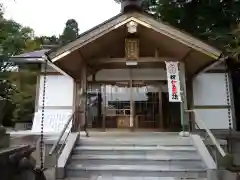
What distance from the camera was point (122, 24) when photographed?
31.6ft

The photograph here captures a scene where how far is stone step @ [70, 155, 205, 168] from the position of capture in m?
7.41

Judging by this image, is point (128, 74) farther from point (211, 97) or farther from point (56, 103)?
point (211, 97)

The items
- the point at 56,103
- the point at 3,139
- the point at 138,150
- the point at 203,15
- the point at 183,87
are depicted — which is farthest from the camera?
the point at 203,15

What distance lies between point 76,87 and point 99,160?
6.45 m

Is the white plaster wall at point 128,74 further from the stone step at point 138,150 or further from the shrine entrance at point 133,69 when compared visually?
the stone step at point 138,150

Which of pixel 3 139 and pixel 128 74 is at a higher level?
pixel 128 74

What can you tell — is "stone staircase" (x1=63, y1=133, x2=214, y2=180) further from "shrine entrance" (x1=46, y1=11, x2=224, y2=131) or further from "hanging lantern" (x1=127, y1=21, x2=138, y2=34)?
"hanging lantern" (x1=127, y1=21, x2=138, y2=34)

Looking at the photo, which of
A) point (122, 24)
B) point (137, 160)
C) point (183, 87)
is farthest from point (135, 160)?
point (122, 24)

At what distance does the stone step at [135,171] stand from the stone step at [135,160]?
258 mm

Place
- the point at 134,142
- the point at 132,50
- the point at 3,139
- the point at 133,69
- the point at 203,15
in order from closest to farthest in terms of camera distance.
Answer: the point at 3,139 < the point at 134,142 < the point at 132,50 < the point at 133,69 < the point at 203,15

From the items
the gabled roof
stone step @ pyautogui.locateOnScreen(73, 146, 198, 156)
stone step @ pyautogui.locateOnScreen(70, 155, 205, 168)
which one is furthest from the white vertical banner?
stone step @ pyautogui.locateOnScreen(70, 155, 205, 168)

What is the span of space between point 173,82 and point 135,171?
165 inches

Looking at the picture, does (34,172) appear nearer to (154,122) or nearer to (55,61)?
(55,61)

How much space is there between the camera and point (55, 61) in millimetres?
9477
